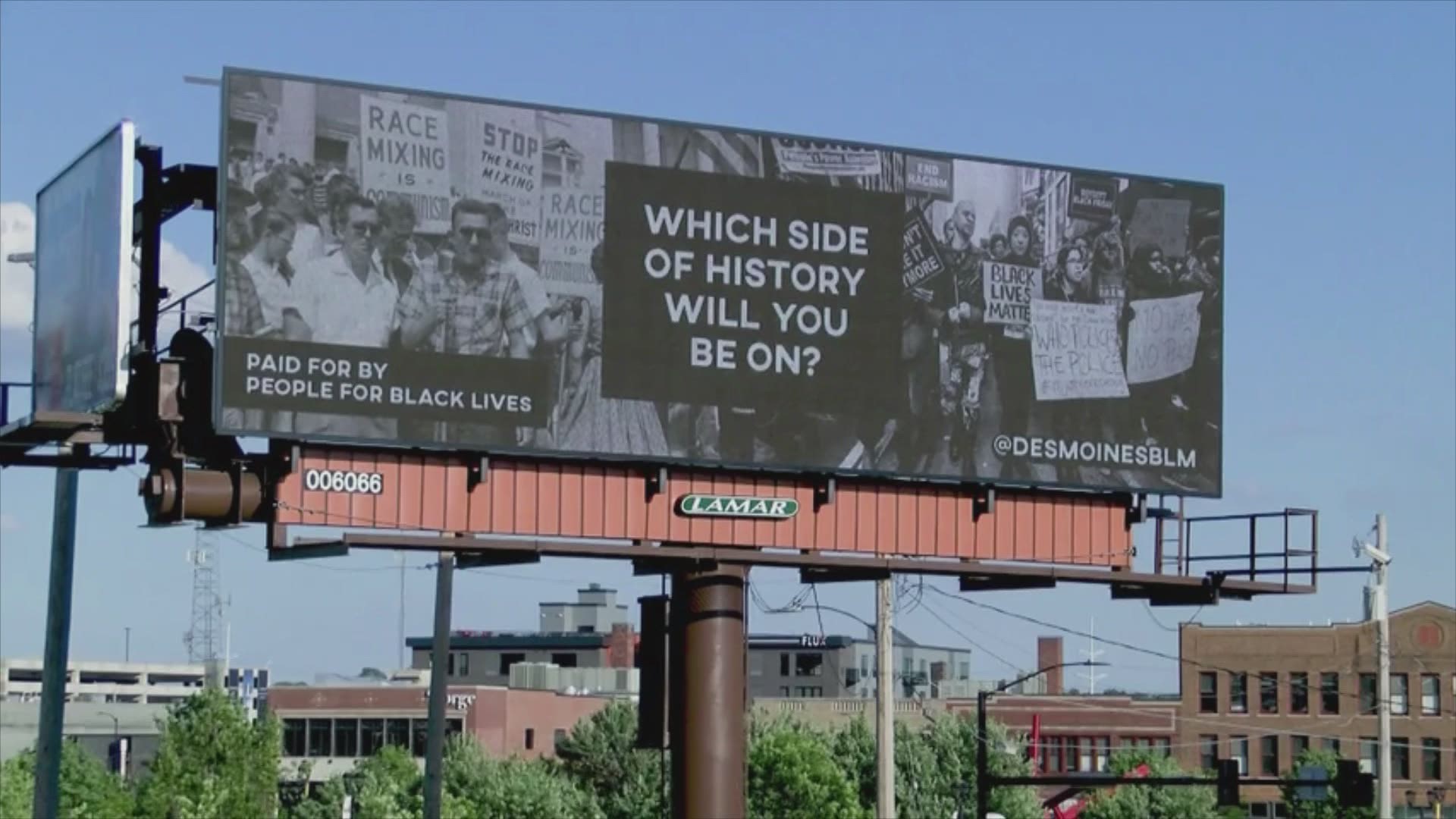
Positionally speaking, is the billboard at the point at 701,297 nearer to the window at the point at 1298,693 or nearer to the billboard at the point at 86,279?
the billboard at the point at 86,279

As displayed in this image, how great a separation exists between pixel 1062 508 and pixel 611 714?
65.6m

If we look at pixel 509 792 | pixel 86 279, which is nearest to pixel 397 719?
pixel 509 792

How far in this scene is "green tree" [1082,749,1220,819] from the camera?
8956 centimetres

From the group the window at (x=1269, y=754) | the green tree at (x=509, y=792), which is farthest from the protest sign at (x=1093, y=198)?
the window at (x=1269, y=754)

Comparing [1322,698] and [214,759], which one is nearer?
[214,759]

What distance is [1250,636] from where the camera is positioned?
368 feet

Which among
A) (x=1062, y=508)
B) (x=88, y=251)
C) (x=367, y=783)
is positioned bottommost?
(x=367, y=783)

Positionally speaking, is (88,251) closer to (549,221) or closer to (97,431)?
(97,431)

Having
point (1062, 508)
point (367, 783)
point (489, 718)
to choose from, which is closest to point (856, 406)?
point (1062, 508)

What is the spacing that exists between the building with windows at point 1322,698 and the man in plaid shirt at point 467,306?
82.3m

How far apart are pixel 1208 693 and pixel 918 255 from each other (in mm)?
85578

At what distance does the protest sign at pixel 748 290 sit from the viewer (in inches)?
1191

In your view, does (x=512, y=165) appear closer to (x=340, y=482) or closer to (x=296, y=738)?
(x=340, y=482)

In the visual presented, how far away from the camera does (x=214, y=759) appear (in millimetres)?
82500
